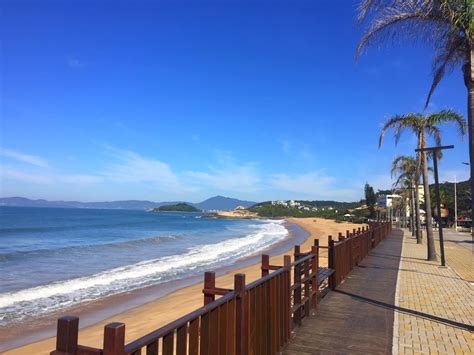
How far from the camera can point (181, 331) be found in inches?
106

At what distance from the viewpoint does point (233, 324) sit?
3648 millimetres

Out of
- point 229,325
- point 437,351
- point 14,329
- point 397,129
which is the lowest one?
point 14,329

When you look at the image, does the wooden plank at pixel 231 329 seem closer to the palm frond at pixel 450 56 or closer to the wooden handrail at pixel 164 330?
the wooden handrail at pixel 164 330

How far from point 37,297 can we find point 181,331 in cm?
1145

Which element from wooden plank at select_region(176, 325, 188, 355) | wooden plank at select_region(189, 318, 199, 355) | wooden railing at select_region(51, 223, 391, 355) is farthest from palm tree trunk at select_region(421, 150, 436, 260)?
wooden plank at select_region(176, 325, 188, 355)

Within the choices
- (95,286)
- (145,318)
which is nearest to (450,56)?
(145,318)

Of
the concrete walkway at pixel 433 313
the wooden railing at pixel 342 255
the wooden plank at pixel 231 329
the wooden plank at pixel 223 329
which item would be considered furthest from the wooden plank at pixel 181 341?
the wooden railing at pixel 342 255

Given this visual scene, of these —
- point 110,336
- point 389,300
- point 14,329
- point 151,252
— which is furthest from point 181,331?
point 151,252

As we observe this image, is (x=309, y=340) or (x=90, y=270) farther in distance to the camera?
(x=90, y=270)

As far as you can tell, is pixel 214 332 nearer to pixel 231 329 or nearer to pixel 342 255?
pixel 231 329

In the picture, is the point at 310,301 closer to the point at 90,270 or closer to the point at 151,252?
the point at 90,270

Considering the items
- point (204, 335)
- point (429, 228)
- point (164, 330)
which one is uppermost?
point (429, 228)

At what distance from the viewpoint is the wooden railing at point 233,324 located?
1.97 m

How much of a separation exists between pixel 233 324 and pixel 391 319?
A: 3942mm
